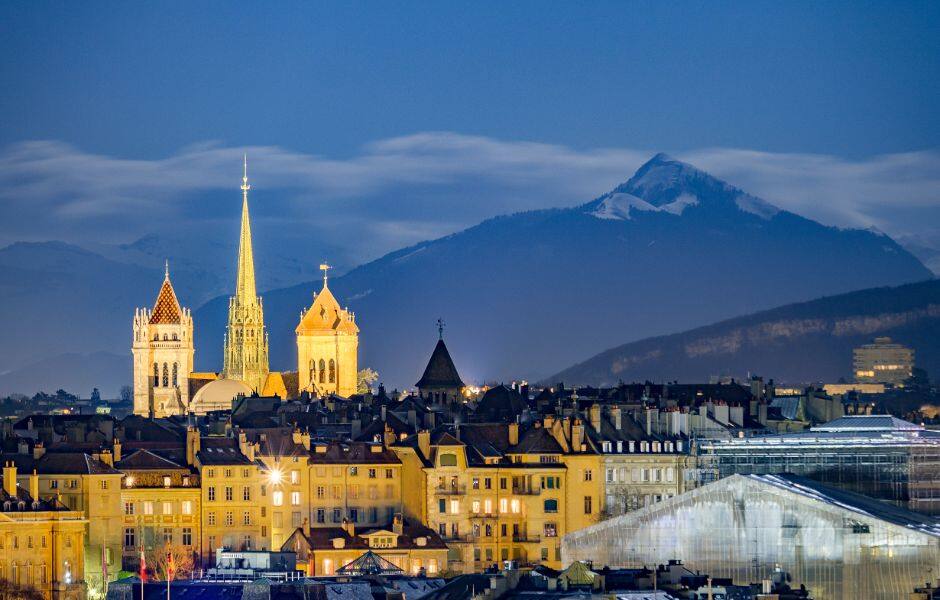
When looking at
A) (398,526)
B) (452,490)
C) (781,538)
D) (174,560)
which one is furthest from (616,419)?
(781,538)

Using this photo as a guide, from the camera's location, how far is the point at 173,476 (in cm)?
12419

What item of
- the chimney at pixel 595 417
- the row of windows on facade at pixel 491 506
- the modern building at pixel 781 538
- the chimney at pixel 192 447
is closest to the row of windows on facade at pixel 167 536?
the chimney at pixel 192 447

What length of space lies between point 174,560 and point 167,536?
583 centimetres

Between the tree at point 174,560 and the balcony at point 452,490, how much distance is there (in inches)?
483

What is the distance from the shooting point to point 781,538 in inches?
4070

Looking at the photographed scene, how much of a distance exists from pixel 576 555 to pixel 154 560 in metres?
19.0

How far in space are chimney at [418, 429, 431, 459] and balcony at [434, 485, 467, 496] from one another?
5.28 feet

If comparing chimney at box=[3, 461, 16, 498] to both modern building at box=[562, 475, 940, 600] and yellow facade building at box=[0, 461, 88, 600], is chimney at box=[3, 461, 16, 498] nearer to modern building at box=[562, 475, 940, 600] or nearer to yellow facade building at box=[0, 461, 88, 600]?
yellow facade building at box=[0, 461, 88, 600]

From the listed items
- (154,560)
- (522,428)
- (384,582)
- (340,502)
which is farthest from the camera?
(522,428)

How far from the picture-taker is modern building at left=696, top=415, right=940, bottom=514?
119m

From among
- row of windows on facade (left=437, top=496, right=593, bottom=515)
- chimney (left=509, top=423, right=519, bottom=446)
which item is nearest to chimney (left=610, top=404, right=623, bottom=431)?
chimney (left=509, top=423, right=519, bottom=446)

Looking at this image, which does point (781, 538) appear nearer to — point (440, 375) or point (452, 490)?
point (452, 490)

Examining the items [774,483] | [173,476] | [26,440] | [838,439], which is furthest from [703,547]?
[26,440]

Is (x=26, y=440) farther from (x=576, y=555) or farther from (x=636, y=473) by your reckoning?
Result: (x=576, y=555)
